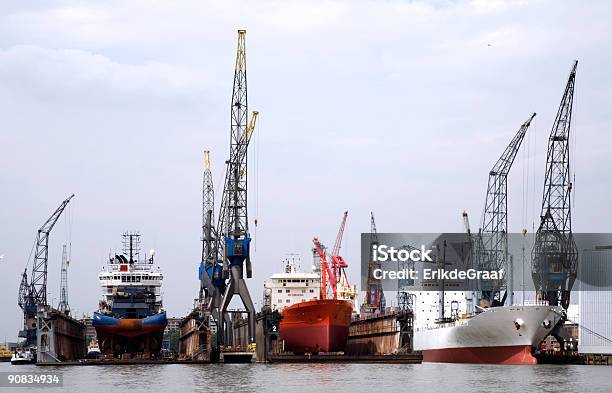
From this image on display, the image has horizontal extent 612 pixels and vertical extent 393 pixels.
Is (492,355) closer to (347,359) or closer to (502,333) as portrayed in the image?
(502,333)

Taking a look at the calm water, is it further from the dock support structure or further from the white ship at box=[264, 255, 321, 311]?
the white ship at box=[264, 255, 321, 311]

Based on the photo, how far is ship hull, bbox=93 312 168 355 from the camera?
101 meters

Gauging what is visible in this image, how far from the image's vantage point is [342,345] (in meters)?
106

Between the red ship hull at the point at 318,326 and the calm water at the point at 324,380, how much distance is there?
14.8 meters

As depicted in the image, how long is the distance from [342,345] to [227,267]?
649 inches

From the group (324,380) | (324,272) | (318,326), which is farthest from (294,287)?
(324,380)

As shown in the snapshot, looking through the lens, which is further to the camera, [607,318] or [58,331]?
[607,318]

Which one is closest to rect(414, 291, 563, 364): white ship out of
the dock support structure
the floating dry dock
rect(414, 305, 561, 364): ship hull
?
rect(414, 305, 561, 364): ship hull

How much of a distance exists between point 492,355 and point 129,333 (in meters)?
37.0

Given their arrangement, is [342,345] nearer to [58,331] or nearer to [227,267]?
[227,267]

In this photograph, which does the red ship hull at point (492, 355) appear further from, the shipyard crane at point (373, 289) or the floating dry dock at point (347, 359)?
the shipyard crane at point (373, 289)

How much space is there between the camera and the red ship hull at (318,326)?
4018 inches

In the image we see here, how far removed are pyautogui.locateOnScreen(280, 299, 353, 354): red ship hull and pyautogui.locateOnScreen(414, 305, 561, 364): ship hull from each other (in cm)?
1325

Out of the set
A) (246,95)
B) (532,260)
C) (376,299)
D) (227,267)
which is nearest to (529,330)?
(532,260)
